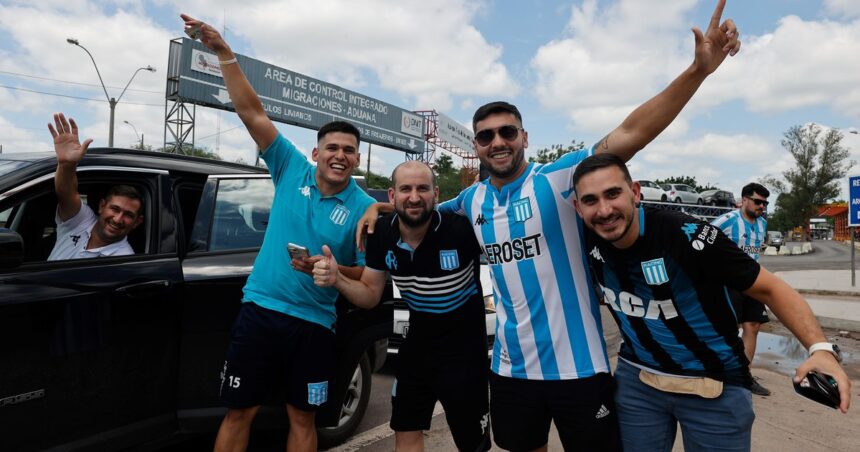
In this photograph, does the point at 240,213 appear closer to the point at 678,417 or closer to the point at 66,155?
the point at 66,155

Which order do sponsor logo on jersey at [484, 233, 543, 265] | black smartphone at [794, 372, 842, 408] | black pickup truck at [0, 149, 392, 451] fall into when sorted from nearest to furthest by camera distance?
black smartphone at [794, 372, 842, 408]
black pickup truck at [0, 149, 392, 451]
sponsor logo on jersey at [484, 233, 543, 265]

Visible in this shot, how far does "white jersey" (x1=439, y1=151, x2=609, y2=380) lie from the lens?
7.63 ft

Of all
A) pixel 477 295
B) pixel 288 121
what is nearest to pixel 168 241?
pixel 477 295

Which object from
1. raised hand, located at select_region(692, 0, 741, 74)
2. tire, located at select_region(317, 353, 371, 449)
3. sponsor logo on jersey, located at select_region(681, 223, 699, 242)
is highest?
raised hand, located at select_region(692, 0, 741, 74)

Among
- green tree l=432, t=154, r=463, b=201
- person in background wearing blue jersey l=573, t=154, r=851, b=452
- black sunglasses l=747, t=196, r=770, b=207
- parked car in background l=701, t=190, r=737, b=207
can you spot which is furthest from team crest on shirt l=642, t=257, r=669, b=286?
green tree l=432, t=154, r=463, b=201

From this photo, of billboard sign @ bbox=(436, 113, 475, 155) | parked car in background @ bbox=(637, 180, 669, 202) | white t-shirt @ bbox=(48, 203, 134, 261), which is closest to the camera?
white t-shirt @ bbox=(48, 203, 134, 261)

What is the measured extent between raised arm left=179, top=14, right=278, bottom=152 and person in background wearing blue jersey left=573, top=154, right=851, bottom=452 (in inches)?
68.2

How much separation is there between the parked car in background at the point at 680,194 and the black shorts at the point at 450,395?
21.2m

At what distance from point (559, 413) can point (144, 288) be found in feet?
6.63

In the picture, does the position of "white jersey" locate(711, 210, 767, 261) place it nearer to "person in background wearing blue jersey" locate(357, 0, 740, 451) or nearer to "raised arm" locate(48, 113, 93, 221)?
"person in background wearing blue jersey" locate(357, 0, 740, 451)

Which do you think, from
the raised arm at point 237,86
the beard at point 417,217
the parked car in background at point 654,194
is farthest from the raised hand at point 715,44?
the parked car in background at point 654,194

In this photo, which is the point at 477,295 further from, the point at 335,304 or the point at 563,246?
the point at 335,304

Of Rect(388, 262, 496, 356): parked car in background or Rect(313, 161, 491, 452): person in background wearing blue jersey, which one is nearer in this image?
Rect(313, 161, 491, 452): person in background wearing blue jersey

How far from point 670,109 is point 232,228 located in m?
2.42
